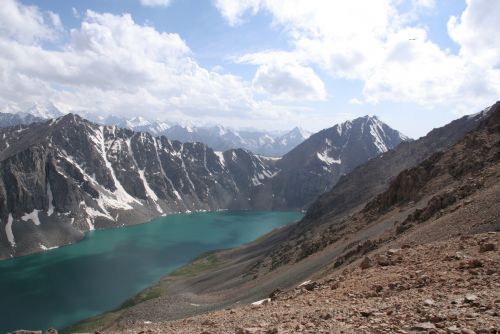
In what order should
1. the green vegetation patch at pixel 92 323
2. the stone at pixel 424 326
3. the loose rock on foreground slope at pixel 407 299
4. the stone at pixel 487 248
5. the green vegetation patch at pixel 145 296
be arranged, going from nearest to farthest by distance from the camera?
the stone at pixel 424 326 < the loose rock on foreground slope at pixel 407 299 < the stone at pixel 487 248 < the green vegetation patch at pixel 92 323 < the green vegetation patch at pixel 145 296

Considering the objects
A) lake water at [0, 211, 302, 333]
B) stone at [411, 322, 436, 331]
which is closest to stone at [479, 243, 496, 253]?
stone at [411, 322, 436, 331]

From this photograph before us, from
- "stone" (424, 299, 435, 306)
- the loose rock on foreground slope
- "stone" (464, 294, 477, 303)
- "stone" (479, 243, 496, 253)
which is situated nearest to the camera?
the loose rock on foreground slope

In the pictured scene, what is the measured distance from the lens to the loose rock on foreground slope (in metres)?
14.7

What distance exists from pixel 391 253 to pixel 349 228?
50.3 meters

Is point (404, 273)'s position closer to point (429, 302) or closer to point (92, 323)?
point (429, 302)

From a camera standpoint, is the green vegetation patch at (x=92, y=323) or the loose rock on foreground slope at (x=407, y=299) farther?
the green vegetation patch at (x=92, y=323)

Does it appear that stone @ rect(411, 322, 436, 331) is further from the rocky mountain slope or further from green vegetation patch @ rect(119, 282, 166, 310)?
green vegetation patch @ rect(119, 282, 166, 310)

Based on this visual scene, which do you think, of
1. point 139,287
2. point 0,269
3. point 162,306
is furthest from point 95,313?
point 0,269

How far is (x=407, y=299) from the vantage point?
18984 millimetres

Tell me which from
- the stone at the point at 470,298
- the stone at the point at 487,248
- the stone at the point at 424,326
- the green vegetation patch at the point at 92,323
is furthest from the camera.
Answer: the green vegetation patch at the point at 92,323

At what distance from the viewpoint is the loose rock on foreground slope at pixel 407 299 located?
14695 mm

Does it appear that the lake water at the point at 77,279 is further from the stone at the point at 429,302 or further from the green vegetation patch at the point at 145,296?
the stone at the point at 429,302

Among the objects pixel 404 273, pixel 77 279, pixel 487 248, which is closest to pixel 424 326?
pixel 404 273

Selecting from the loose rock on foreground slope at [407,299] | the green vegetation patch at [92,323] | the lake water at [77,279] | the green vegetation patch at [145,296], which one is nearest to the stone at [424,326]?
the loose rock on foreground slope at [407,299]
